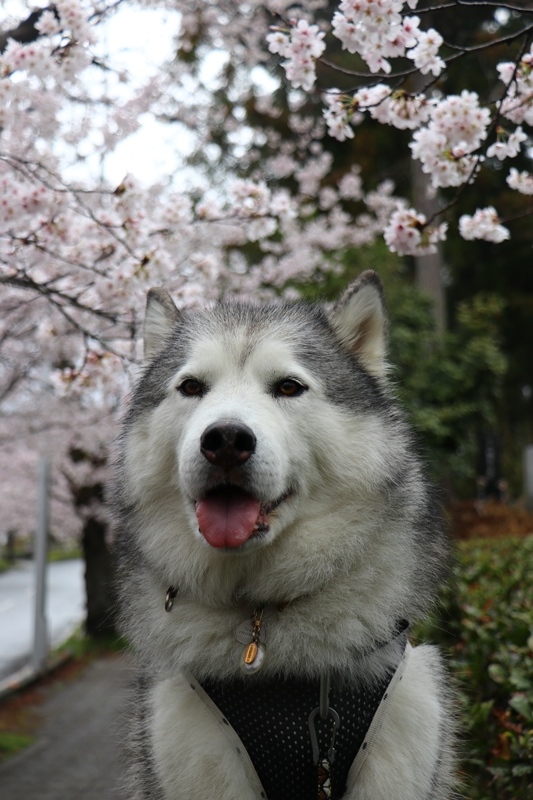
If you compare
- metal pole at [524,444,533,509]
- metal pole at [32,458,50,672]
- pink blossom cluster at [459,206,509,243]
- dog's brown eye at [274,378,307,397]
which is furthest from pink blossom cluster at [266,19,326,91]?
metal pole at [524,444,533,509]

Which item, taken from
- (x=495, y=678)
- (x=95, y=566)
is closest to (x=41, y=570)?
(x=95, y=566)

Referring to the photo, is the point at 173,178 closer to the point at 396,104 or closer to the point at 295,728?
the point at 396,104

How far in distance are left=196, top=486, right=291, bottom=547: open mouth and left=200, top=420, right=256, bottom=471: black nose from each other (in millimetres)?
119

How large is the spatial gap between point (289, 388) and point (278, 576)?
23.2 inches

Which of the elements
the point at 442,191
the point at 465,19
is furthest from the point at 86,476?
the point at 465,19

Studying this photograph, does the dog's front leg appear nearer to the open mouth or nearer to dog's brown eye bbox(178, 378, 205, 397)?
the open mouth

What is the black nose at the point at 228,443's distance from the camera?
2152 mm

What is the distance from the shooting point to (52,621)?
2114 cm

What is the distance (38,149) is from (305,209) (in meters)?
6.27

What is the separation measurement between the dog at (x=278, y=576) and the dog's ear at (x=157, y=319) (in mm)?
294

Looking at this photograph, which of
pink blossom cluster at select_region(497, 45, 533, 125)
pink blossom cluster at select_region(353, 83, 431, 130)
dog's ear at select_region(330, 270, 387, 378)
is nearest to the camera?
dog's ear at select_region(330, 270, 387, 378)

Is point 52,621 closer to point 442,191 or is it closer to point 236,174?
point 236,174

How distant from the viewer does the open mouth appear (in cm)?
221

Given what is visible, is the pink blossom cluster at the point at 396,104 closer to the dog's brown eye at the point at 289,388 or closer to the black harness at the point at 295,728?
the dog's brown eye at the point at 289,388
